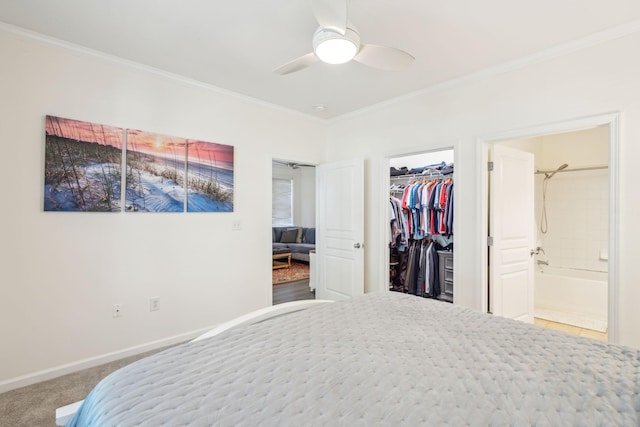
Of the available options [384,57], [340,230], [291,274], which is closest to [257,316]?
[384,57]

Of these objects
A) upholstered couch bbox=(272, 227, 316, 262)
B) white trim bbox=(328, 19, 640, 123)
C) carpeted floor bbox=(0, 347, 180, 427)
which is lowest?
carpeted floor bbox=(0, 347, 180, 427)

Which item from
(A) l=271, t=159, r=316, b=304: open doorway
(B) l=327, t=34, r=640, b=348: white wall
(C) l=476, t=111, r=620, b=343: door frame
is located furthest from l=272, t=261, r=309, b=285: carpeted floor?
(C) l=476, t=111, r=620, b=343: door frame

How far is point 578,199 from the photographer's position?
423 cm

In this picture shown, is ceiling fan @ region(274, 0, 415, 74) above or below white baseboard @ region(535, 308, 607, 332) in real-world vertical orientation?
above

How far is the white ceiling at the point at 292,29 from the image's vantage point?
6.35 ft

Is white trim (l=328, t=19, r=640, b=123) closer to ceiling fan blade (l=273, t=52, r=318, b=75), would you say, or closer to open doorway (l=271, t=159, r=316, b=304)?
ceiling fan blade (l=273, t=52, r=318, b=75)

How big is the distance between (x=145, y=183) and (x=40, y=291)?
3.58 feet

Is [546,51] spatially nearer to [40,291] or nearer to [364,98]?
[364,98]

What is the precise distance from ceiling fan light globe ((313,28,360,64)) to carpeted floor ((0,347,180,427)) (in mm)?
2700

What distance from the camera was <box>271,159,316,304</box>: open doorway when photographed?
21.1 ft

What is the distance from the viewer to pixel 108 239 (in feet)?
8.53

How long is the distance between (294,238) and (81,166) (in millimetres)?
5672

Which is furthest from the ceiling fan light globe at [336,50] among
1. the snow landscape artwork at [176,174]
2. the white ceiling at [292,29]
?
the snow landscape artwork at [176,174]

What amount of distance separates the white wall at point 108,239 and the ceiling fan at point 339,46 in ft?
4.90
